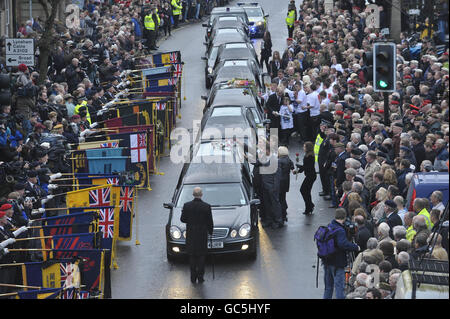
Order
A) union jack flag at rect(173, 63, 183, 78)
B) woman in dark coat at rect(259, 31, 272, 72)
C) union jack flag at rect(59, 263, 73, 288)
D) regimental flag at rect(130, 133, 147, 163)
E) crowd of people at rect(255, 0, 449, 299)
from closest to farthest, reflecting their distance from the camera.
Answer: crowd of people at rect(255, 0, 449, 299), union jack flag at rect(59, 263, 73, 288), regimental flag at rect(130, 133, 147, 163), union jack flag at rect(173, 63, 183, 78), woman in dark coat at rect(259, 31, 272, 72)

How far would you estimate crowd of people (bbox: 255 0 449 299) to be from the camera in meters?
15.2

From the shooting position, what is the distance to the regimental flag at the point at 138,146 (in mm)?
23875

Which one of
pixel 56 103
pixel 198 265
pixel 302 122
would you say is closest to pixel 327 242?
pixel 198 265

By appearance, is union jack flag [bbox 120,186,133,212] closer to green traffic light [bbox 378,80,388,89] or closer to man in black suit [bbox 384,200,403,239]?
green traffic light [bbox 378,80,388,89]

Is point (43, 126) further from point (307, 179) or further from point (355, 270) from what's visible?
point (355, 270)

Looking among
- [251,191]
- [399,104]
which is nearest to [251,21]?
[399,104]

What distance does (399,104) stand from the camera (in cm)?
2334

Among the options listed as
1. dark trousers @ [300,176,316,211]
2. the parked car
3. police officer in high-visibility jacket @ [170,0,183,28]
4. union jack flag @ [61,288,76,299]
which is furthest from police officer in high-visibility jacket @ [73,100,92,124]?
police officer in high-visibility jacket @ [170,0,183,28]

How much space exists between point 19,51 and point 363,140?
29.6ft

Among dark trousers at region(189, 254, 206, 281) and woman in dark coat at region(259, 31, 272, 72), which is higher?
woman in dark coat at region(259, 31, 272, 72)

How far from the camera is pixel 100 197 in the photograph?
19.3 m
